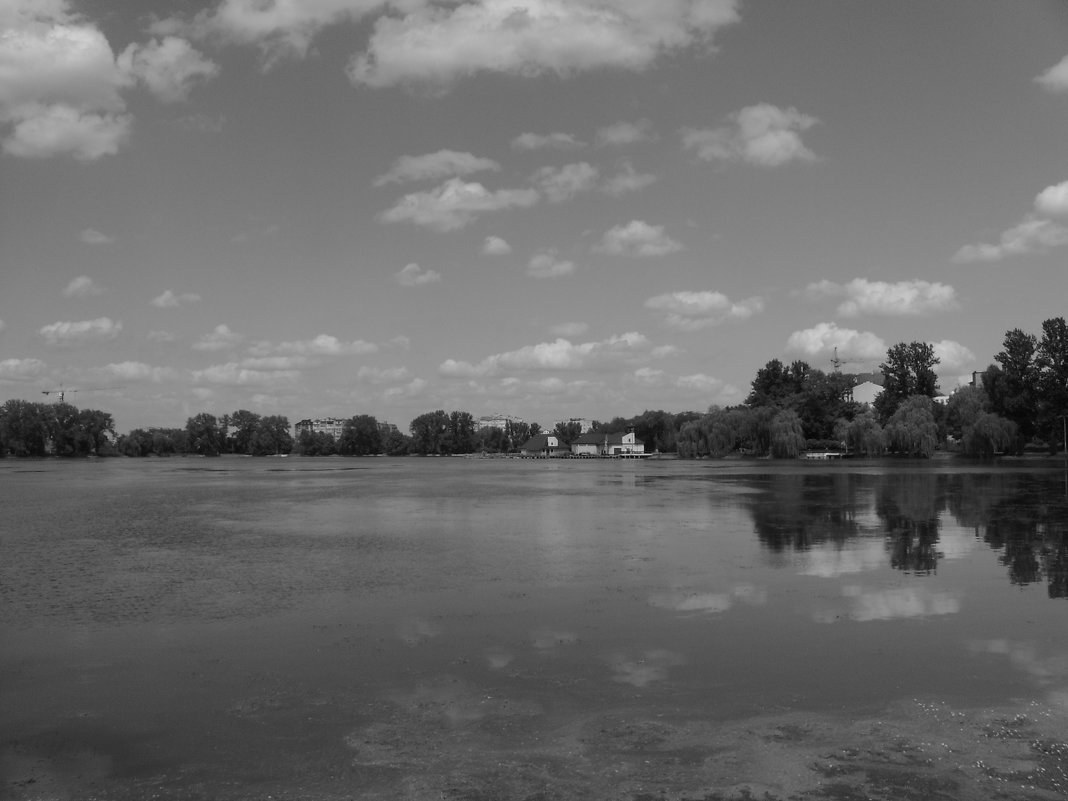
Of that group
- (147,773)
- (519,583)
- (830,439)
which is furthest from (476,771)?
(830,439)

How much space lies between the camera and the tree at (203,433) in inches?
6909

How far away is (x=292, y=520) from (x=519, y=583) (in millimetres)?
14734

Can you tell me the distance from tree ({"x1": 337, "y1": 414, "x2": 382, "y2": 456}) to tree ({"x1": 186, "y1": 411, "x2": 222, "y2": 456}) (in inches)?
1087

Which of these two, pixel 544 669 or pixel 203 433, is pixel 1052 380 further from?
pixel 203 433

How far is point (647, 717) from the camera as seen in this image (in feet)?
23.6

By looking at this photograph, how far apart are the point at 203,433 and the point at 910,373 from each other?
13682 centimetres

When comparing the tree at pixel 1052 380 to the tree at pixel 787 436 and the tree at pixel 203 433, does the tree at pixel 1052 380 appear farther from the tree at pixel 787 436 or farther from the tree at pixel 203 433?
the tree at pixel 203 433

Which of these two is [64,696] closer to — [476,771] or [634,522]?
[476,771]

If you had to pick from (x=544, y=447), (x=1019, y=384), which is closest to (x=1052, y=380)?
(x=1019, y=384)

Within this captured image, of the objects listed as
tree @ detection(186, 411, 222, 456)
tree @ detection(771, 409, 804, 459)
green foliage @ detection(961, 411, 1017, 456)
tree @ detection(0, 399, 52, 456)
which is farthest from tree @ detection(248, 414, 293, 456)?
green foliage @ detection(961, 411, 1017, 456)

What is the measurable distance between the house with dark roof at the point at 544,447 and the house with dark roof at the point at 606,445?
5.60m

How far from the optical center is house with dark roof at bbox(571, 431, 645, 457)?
163 metres

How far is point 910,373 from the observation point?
94812 mm

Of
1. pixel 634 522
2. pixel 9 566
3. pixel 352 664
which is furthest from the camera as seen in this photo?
pixel 634 522
